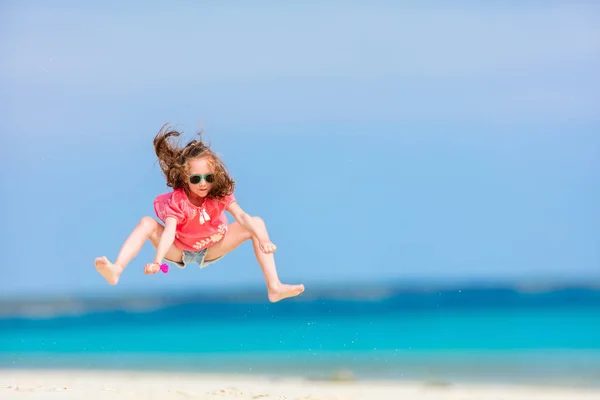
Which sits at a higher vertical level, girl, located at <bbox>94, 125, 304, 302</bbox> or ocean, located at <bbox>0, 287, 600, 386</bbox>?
ocean, located at <bbox>0, 287, 600, 386</bbox>

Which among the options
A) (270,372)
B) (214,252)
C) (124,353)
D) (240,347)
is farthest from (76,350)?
(214,252)

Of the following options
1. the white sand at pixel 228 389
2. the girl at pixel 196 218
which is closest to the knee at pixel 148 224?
the girl at pixel 196 218

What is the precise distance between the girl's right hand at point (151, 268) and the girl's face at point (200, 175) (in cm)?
67

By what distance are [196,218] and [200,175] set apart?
1.03 feet

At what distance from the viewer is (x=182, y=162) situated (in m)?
7.66

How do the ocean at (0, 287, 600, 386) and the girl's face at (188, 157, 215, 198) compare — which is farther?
the ocean at (0, 287, 600, 386)

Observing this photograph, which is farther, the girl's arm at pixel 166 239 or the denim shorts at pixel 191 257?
the denim shorts at pixel 191 257

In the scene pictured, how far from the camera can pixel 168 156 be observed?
25.3 ft

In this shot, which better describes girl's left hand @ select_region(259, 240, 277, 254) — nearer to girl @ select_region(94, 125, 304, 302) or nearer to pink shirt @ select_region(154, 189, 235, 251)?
girl @ select_region(94, 125, 304, 302)

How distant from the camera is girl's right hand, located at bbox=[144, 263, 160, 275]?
23.3 feet

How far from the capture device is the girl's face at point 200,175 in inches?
298

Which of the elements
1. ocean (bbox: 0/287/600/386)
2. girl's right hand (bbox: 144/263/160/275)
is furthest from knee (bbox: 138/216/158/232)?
ocean (bbox: 0/287/600/386)

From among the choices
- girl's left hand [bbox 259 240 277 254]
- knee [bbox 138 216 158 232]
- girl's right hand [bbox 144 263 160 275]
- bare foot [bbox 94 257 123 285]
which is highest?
knee [bbox 138 216 158 232]

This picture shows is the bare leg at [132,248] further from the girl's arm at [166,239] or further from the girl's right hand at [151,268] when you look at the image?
the girl's right hand at [151,268]
